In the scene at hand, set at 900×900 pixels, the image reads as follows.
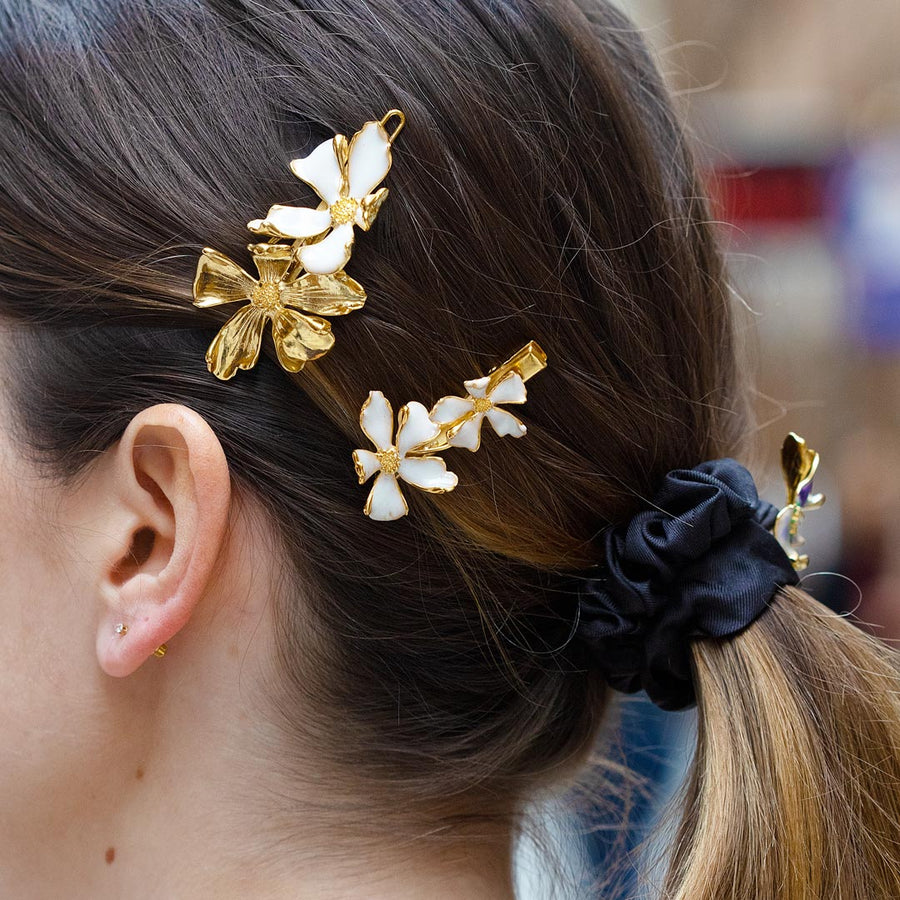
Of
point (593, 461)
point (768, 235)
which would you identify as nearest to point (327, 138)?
point (593, 461)

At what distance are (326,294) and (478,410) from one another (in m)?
0.14

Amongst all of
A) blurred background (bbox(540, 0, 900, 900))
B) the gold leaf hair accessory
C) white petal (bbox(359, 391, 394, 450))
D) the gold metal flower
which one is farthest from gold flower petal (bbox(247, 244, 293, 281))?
blurred background (bbox(540, 0, 900, 900))

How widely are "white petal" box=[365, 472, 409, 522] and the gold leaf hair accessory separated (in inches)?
14.2

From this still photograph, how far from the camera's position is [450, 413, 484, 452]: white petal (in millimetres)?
754

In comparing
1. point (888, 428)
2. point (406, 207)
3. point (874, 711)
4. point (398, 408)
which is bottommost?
point (874, 711)

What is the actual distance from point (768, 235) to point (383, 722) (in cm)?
307

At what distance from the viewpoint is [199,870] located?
0.85 metres

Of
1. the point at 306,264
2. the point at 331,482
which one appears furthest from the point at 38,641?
the point at 306,264

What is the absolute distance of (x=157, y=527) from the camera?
2.58 feet

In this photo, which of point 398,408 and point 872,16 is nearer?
point 398,408

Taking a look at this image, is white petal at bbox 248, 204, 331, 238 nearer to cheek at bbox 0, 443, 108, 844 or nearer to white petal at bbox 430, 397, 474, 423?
white petal at bbox 430, 397, 474, 423

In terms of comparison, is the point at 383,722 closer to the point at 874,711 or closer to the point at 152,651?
the point at 152,651

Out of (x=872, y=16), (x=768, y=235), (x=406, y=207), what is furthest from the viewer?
(x=872, y=16)

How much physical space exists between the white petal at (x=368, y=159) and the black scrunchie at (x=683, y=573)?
34 cm
